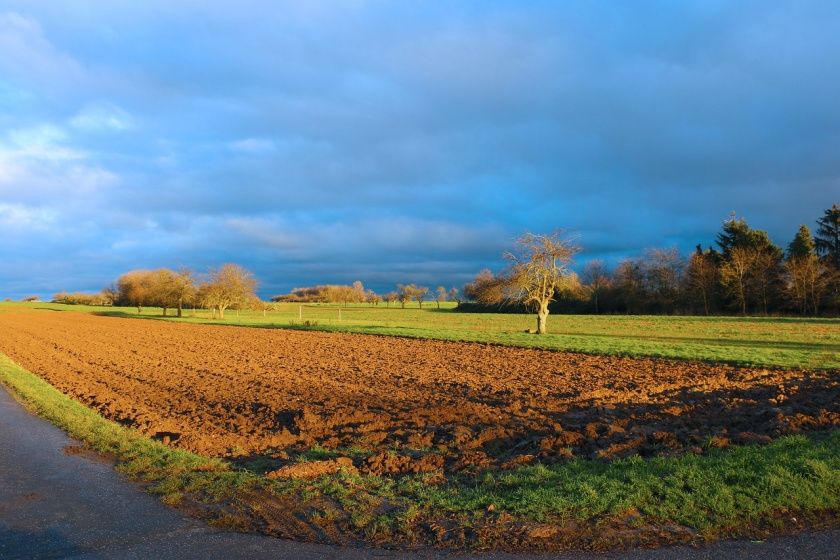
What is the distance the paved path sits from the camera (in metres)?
5.30

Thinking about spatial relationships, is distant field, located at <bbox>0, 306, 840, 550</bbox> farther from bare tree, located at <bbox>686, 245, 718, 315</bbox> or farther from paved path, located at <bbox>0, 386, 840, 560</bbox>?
bare tree, located at <bbox>686, 245, 718, 315</bbox>

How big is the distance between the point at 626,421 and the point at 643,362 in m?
12.0

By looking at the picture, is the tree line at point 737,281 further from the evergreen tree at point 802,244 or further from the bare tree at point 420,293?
the bare tree at point 420,293

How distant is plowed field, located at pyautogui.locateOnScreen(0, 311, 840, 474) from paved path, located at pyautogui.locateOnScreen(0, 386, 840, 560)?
2.28 metres

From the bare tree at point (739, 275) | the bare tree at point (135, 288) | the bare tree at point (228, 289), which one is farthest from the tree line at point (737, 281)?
the bare tree at point (135, 288)

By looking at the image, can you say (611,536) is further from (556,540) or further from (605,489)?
(605,489)

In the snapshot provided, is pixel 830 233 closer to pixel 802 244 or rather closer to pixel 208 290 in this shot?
pixel 802 244

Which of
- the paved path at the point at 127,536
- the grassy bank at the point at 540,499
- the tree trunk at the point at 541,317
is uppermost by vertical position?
the tree trunk at the point at 541,317

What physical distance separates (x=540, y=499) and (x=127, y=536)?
4.63 meters

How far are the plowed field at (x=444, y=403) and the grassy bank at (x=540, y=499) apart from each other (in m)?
0.96

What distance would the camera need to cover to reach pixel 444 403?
14008mm

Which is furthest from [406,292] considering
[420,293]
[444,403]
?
[444,403]

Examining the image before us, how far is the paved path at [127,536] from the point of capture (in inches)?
209

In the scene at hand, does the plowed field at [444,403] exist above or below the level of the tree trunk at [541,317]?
below
